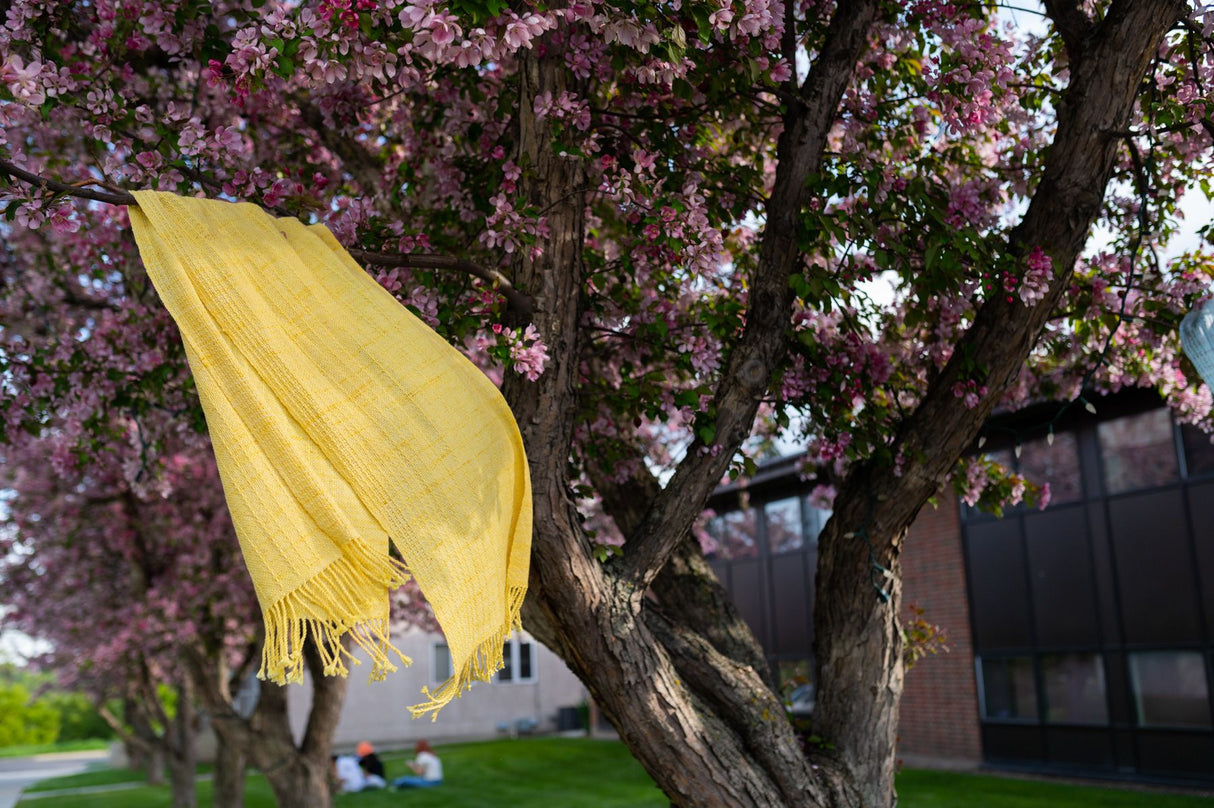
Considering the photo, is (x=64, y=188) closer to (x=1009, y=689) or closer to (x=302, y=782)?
(x=302, y=782)

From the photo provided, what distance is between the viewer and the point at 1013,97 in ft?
16.2

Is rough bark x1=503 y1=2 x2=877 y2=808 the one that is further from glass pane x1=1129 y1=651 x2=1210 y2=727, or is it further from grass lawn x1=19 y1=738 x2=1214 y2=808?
glass pane x1=1129 y1=651 x2=1210 y2=727

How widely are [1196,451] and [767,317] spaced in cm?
1073

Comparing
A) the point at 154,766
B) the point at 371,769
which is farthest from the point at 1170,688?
the point at 154,766

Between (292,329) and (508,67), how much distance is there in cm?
283

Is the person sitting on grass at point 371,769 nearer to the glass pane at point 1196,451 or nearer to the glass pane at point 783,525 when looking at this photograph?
the glass pane at point 783,525

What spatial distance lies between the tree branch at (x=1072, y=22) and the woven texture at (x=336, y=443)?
282 centimetres

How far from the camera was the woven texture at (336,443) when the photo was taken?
252cm

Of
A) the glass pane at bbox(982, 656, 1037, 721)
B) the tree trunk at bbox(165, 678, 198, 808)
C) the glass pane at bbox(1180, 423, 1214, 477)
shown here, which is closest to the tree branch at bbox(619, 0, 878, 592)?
the glass pane at bbox(1180, 423, 1214, 477)

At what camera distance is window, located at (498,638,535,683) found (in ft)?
96.3

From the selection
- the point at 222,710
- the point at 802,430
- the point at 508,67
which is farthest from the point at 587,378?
the point at 222,710

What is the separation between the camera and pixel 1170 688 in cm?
1245

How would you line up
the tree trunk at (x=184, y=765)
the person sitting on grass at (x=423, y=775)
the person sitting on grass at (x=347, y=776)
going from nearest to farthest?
the tree trunk at (x=184, y=765) < the person sitting on grass at (x=347, y=776) < the person sitting on grass at (x=423, y=775)

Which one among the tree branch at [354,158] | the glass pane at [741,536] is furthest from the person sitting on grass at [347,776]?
the tree branch at [354,158]
